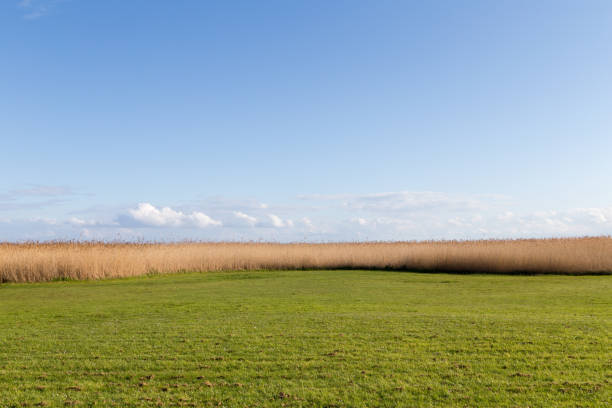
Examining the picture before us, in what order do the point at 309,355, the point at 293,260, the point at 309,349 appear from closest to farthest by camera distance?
the point at 309,355 < the point at 309,349 < the point at 293,260

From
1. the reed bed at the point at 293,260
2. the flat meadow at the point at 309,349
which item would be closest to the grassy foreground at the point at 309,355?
the flat meadow at the point at 309,349

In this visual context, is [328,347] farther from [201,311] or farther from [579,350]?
[201,311]

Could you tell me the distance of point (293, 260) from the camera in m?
21.4

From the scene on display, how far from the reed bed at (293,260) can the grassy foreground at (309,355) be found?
→ 350 inches

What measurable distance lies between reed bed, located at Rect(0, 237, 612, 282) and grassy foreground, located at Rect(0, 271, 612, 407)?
8.89 metres

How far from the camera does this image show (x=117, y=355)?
4.89 meters

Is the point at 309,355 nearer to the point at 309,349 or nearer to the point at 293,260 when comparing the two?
the point at 309,349

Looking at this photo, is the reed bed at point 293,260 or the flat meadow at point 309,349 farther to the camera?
the reed bed at point 293,260

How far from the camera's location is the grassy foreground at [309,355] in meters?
3.70

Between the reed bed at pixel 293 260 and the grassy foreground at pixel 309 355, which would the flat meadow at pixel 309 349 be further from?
the reed bed at pixel 293 260

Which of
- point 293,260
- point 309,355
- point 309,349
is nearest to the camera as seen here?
point 309,355

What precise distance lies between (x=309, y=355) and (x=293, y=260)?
54.8 feet

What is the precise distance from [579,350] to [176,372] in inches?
144

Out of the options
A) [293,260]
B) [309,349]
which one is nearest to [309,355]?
[309,349]
